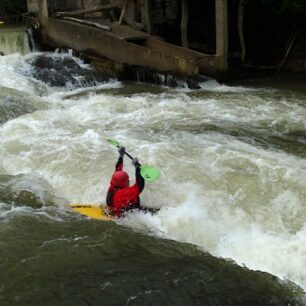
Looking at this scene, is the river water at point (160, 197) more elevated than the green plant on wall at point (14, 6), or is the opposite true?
the green plant on wall at point (14, 6)

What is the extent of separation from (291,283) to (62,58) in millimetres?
11083

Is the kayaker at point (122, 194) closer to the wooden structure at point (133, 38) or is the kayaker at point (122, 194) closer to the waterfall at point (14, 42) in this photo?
the wooden structure at point (133, 38)

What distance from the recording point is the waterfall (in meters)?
15.4

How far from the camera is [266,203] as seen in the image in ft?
20.7

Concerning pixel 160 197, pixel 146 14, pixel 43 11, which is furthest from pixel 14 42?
pixel 160 197

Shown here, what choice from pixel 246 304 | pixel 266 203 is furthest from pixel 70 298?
pixel 266 203

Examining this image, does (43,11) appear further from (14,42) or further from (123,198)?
(123,198)

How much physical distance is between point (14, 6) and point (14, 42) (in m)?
6.11

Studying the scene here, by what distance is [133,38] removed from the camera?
13.5 m

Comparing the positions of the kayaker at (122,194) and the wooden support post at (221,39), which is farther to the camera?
the wooden support post at (221,39)

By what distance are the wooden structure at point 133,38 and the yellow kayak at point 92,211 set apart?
658cm

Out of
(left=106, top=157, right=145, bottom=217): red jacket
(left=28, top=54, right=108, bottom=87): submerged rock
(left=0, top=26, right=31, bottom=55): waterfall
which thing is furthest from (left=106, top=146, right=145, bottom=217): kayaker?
(left=0, top=26, right=31, bottom=55): waterfall

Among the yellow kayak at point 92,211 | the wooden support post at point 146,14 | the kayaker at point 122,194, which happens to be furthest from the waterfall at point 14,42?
the kayaker at point 122,194

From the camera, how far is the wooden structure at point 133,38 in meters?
12.4
